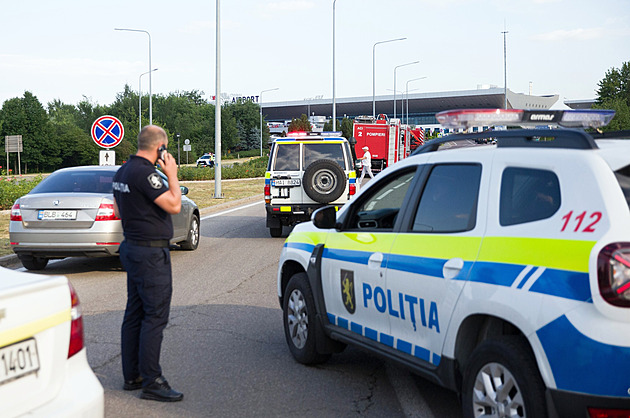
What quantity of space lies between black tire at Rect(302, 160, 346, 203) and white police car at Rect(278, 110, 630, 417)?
9.03 meters

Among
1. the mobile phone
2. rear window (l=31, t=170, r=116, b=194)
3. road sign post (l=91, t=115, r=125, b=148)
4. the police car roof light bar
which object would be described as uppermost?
road sign post (l=91, t=115, r=125, b=148)

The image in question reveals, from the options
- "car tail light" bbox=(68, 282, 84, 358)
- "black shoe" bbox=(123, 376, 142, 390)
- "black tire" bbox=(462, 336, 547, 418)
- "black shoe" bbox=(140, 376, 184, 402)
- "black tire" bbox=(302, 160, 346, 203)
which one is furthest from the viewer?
"black tire" bbox=(302, 160, 346, 203)

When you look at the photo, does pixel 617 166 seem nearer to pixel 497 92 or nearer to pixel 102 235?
pixel 102 235

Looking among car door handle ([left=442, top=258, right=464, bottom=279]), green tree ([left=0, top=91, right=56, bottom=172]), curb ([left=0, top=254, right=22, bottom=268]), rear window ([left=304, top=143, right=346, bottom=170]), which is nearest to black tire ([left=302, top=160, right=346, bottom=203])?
rear window ([left=304, top=143, right=346, bottom=170])

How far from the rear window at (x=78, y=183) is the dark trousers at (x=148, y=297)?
583 centimetres

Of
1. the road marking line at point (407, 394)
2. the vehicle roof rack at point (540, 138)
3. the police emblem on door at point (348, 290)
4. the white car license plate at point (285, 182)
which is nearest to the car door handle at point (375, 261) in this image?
the police emblem on door at point (348, 290)

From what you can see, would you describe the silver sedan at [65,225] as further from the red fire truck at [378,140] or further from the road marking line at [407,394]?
the red fire truck at [378,140]

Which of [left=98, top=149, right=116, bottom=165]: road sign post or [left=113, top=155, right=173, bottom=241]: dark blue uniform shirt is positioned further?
[left=98, top=149, right=116, bottom=165]: road sign post

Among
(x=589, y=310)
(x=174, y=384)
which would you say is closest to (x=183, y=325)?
(x=174, y=384)

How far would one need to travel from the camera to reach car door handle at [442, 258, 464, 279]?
13.8ft

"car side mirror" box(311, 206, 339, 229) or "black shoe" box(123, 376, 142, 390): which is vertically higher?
"car side mirror" box(311, 206, 339, 229)

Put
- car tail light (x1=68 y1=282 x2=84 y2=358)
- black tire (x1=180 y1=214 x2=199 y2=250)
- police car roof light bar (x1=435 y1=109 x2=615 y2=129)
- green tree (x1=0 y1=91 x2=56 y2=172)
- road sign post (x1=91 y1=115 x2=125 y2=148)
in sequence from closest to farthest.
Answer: car tail light (x1=68 y1=282 x2=84 y2=358) < police car roof light bar (x1=435 y1=109 x2=615 y2=129) < black tire (x1=180 y1=214 x2=199 y2=250) < road sign post (x1=91 y1=115 x2=125 y2=148) < green tree (x1=0 y1=91 x2=56 y2=172)

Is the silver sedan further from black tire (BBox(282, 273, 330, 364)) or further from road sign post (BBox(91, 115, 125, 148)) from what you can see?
road sign post (BBox(91, 115, 125, 148))

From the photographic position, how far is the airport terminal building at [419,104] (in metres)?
124
